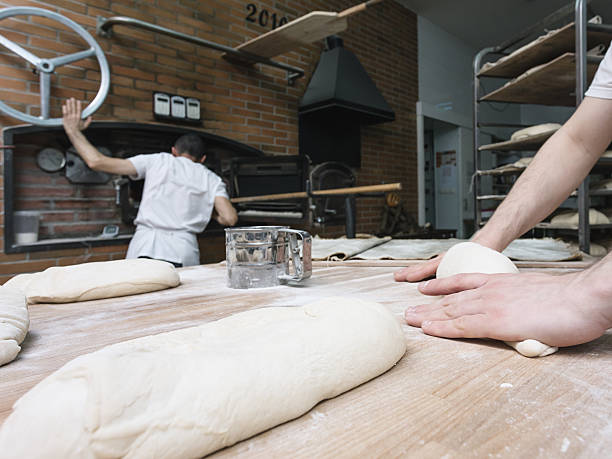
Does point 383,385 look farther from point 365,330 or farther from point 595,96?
point 595,96

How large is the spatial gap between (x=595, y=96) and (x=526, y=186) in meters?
0.25

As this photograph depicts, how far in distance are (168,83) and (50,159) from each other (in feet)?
3.28

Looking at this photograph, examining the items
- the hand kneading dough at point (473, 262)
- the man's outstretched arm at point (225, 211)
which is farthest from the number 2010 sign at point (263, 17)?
the hand kneading dough at point (473, 262)

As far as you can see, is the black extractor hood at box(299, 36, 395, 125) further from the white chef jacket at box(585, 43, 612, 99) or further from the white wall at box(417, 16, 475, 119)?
the white chef jacket at box(585, 43, 612, 99)

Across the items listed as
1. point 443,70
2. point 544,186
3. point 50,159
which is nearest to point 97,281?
point 544,186

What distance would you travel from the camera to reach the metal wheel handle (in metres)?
2.05

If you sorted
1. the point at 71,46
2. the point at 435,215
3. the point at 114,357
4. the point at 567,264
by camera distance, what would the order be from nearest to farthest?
the point at 114,357
the point at 567,264
the point at 71,46
the point at 435,215

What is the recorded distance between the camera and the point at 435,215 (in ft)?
20.0

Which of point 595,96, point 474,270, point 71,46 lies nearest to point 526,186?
point 595,96

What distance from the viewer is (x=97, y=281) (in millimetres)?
833

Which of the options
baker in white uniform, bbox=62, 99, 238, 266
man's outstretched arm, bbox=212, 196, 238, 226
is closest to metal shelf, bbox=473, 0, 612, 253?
man's outstretched arm, bbox=212, 196, 238, 226

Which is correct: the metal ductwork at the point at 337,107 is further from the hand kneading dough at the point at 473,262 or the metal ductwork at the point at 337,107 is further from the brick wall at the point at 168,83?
the hand kneading dough at the point at 473,262

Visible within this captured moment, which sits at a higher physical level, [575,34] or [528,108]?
[528,108]

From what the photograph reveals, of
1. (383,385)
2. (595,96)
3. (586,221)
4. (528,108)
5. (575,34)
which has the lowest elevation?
(383,385)
